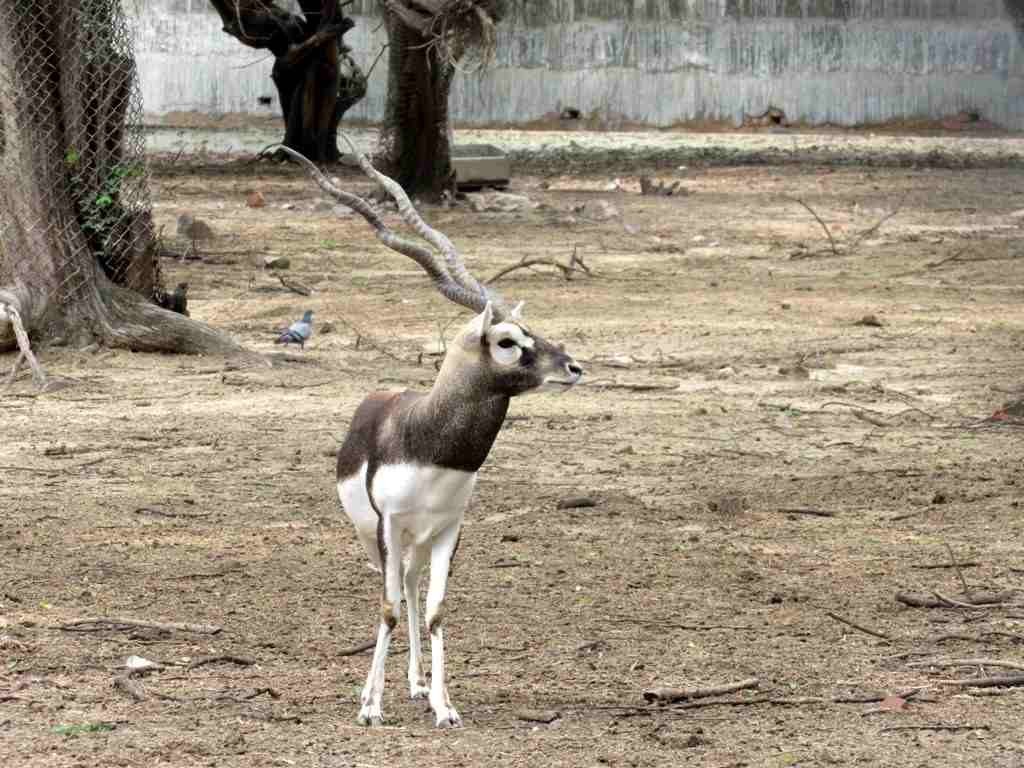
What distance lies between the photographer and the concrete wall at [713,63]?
29.5 metres

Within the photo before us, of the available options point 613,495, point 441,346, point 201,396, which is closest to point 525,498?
point 613,495

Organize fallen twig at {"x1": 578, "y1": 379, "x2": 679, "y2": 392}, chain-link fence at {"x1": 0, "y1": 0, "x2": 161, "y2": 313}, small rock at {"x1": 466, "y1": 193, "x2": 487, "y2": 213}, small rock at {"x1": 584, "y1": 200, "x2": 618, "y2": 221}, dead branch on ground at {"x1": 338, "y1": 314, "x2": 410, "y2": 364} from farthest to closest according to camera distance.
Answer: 1. small rock at {"x1": 466, "y1": 193, "x2": 487, "y2": 213}
2. small rock at {"x1": 584, "y1": 200, "x2": 618, "y2": 221}
3. dead branch on ground at {"x1": 338, "y1": 314, "x2": 410, "y2": 364}
4. chain-link fence at {"x1": 0, "y1": 0, "x2": 161, "y2": 313}
5. fallen twig at {"x1": 578, "y1": 379, "x2": 679, "y2": 392}

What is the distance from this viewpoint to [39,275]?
1046 centimetres

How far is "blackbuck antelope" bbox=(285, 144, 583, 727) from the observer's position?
4641 millimetres

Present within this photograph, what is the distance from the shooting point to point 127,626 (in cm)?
579

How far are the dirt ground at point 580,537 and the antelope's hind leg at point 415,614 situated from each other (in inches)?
2.5

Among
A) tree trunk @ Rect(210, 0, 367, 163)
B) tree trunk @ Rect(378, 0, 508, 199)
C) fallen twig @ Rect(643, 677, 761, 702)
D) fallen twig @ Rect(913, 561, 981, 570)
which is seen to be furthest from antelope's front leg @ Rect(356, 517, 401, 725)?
tree trunk @ Rect(210, 0, 367, 163)

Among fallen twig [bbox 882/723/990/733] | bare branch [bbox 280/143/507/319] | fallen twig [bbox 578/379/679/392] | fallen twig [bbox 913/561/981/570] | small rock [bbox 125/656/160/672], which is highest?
bare branch [bbox 280/143/507/319]

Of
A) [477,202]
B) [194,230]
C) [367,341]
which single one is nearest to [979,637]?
[367,341]

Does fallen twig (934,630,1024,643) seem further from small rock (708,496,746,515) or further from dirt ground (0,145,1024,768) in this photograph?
small rock (708,496,746,515)

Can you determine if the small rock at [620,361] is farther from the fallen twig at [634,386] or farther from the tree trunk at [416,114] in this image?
the tree trunk at [416,114]

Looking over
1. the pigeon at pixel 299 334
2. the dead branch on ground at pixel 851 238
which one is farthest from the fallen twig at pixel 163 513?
the dead branch on ground at pixel 851 238

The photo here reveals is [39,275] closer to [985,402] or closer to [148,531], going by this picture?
[148,531]

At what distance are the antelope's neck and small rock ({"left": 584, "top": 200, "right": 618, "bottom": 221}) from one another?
1362 cm
